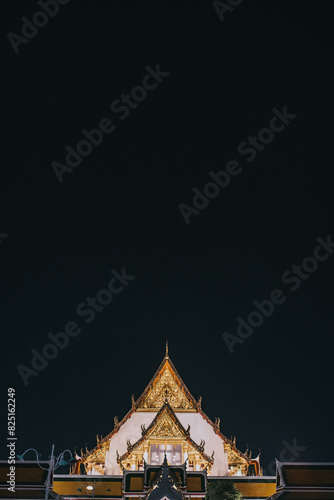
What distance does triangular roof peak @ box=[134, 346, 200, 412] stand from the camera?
1121 inches

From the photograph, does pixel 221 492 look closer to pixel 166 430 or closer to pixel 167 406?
pixel 166 430

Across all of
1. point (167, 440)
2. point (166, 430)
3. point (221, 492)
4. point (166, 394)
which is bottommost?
point (221, 492)

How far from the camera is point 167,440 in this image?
2533 centimetres

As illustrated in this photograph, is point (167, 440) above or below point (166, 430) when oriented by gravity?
below

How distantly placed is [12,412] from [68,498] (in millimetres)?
8517

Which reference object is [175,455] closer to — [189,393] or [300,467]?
[189,393]

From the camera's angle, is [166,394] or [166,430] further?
[166,394]

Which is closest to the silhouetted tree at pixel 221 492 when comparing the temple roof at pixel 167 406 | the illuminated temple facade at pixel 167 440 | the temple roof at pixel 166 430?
the illuminated temple facade at pixel 167 440

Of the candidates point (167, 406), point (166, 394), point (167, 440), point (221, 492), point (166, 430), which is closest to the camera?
point (221, 492)

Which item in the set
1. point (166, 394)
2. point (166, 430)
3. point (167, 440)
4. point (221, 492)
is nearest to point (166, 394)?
point (166, 394)

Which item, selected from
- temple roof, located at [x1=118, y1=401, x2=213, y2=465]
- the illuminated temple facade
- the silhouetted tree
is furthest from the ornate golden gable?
the silhouetted tree

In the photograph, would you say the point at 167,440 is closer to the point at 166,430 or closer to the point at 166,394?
the point at 166,430

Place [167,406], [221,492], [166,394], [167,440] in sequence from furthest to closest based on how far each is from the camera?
[166,394]
[167,406]
[167,440]
[221,492]

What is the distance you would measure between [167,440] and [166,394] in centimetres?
357
